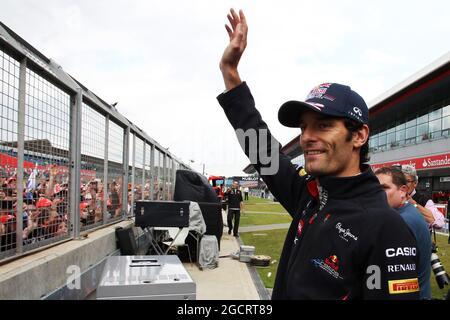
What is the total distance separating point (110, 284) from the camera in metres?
2.18

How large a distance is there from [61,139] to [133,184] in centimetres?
383

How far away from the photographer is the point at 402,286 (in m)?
1.20

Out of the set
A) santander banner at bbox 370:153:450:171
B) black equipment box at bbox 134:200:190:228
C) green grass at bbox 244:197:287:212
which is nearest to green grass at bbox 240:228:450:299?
black equipment box at bbox 134:200:190:228

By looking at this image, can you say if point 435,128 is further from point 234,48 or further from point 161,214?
point 234,48

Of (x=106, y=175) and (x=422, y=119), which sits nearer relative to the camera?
(x=106, y=175)

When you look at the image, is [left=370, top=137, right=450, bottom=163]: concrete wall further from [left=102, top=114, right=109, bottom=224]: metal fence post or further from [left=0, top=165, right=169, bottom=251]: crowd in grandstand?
[left=0, top=165, right=169, bottom=251]: crowd in grandstand

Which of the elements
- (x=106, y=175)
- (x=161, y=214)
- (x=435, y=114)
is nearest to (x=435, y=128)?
(x=435, y=114)

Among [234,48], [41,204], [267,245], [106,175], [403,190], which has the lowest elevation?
[267,245]

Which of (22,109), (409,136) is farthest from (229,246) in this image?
(409,136)

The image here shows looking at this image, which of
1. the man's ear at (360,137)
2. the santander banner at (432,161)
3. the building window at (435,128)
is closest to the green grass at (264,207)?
the santander banner at (432,161)

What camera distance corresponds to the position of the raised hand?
6.20ft

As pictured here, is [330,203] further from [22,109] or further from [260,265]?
[260,265]

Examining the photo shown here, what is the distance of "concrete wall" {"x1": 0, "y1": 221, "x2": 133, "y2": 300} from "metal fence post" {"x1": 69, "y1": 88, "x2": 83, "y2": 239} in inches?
10.8

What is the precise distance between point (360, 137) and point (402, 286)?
0.63m
